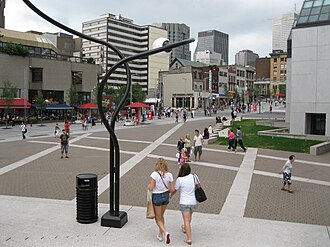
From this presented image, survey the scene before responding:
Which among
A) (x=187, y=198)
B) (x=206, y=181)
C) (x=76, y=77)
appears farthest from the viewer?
(x=76, y=77)

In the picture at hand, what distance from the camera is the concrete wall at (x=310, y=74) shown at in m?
25.9

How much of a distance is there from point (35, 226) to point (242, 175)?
8.78 metres

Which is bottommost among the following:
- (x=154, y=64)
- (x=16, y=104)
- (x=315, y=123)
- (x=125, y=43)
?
(x=315, y=123)

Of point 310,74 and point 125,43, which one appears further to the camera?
point 125,43

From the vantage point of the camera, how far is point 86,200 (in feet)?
27.1

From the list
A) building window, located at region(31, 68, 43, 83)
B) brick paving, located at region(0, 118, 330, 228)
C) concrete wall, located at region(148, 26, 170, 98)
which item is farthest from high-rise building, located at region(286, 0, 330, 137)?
concrete wall, located at region(148, 26, 170, 98)

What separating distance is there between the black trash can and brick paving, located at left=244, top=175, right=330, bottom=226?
3817 millimetres

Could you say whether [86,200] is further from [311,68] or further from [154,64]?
[154,64]

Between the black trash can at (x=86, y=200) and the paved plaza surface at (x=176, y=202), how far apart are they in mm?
188

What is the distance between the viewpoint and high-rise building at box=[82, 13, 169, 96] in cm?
12294

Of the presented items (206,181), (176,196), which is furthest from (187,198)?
(206,181)

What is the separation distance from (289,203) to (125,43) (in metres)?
123

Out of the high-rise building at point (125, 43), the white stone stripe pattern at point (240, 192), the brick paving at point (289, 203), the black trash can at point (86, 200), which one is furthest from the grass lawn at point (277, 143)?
the high-rise building at point (125, 43)

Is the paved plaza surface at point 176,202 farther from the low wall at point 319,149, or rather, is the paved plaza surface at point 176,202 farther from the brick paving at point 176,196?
the low wall at point 319,149
